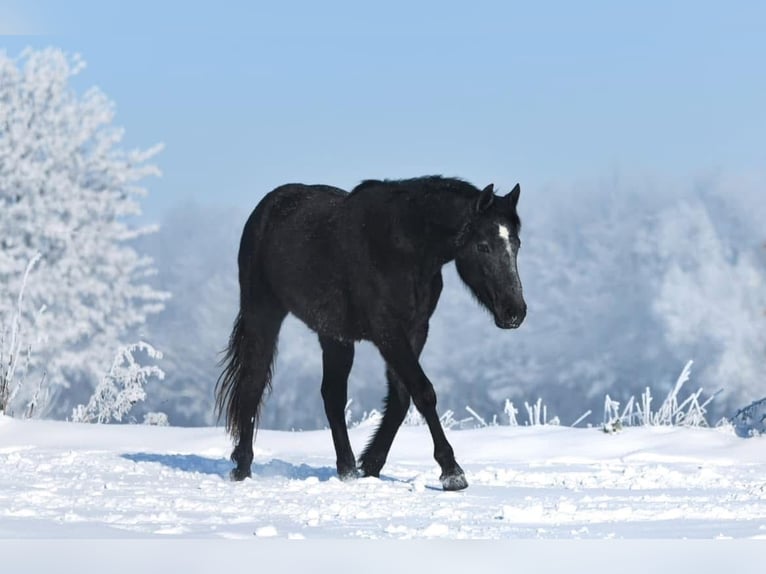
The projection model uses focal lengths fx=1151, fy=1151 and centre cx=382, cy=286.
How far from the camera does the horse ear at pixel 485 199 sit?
6449 mm

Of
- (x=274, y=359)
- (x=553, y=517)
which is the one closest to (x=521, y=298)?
(x=553, y=517)

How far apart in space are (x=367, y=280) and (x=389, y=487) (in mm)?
→ 1250

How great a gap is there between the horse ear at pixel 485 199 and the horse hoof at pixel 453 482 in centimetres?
153

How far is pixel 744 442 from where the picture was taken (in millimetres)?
9891

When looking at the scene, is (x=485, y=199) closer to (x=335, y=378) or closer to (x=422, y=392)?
(x=422, y=392)

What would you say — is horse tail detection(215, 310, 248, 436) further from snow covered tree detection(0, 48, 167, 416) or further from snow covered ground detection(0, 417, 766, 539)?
snow covered tree detection(0, 48, 167, 416)

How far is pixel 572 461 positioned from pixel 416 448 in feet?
4.54

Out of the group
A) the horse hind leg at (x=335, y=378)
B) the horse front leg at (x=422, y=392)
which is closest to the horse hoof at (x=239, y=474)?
the horse hind leg at (x=335, y=378)

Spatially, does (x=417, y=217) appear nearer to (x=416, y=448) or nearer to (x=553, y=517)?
(x=553, y=517)

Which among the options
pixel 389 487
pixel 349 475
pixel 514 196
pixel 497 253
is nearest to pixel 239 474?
pixel 349 475

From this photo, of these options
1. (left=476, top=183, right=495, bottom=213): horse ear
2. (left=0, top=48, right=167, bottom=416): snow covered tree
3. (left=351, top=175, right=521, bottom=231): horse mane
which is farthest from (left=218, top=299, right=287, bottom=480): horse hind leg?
(left=0, top=48, right=167, bottom=416): snow covered tree

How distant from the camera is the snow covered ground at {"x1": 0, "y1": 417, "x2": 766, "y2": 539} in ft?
16.2

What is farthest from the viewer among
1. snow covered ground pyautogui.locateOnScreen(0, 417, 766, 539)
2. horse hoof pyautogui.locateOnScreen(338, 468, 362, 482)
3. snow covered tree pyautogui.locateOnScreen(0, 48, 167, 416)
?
snow covered tree pyautogui.locateOnScreen(0, 48, 167, 416)

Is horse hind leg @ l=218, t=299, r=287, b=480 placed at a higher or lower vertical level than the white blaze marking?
lower
